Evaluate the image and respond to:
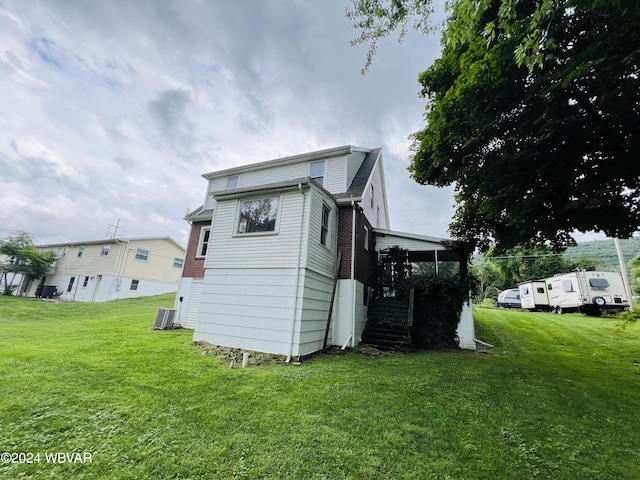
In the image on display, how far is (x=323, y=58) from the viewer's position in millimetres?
9945

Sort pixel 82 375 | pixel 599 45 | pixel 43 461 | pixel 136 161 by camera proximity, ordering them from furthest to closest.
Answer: pixel 136 161 → pixel 82 375 → pixel 599 45 → pixel 43 461

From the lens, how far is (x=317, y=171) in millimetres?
11688

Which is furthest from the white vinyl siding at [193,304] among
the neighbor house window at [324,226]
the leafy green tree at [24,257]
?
the leafy green tree at [24,257]

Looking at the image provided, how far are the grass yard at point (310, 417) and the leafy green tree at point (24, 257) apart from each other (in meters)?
25.5

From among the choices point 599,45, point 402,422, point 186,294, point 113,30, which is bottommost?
point 402,422

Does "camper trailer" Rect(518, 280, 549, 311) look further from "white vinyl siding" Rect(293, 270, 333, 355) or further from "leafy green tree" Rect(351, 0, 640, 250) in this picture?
"white vinyl siding" Rect(293, 270, 333, 355)

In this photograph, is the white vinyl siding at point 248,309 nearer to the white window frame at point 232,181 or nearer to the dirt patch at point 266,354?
the dirt patch at point 266,354

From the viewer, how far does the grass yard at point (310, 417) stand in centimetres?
295

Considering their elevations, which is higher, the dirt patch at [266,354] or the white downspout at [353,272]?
the white downspout at [353,272]

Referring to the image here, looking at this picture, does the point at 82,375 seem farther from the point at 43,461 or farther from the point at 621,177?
the point at 621,177

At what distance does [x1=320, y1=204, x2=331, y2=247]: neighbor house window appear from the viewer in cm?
929

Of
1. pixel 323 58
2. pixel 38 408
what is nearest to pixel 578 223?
pixel 323 58

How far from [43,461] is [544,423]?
22.1 feet

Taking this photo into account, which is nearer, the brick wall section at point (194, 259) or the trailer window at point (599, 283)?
the brick wall section at point (194, 259)
